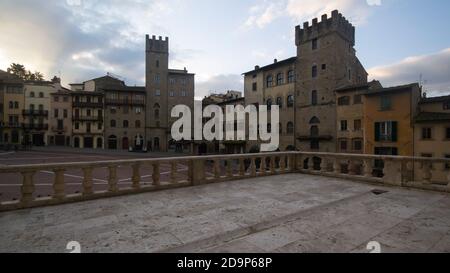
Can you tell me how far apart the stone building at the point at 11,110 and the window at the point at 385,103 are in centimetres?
6605

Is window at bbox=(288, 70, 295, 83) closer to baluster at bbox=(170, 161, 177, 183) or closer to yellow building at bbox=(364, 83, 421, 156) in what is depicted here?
yellow building at bbox=(364, 83, 421, 156)

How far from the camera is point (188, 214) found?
451 cm

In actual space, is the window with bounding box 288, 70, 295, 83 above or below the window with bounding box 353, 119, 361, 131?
above

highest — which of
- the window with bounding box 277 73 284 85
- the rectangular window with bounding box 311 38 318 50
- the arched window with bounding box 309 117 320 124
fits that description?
the rectangular window with bounding box 311 38 318 50

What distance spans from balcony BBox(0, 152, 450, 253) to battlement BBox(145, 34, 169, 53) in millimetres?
52826

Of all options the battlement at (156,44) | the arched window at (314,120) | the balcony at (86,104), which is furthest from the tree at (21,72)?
the arched window at (314,120)

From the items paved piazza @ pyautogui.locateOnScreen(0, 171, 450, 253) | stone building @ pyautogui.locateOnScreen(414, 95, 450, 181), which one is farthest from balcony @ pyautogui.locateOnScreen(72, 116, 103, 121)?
stone building @ pyautogui.locateOnScreen(414, 95, 450, 181)

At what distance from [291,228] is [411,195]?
4.35 meters

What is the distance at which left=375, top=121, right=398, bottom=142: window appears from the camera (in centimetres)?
2625

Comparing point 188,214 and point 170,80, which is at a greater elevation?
point 170,80

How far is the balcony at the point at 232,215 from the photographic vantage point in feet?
10.8
